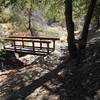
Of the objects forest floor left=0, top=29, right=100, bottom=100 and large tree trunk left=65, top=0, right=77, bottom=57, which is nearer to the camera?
forest floor left=0, top=29, right=100, bottom=100

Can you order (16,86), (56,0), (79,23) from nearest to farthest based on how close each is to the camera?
1. (16,86)
2. (56,0)
3. (79,23)

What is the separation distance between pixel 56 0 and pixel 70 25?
2.02 m

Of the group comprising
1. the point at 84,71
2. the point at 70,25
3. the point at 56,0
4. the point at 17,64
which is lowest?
the point at 17,64

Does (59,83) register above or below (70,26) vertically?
below

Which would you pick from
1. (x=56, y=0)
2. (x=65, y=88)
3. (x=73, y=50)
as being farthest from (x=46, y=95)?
(x=56, y=0)

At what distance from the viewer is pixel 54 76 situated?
293 inches

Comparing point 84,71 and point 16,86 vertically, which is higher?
point 84,71

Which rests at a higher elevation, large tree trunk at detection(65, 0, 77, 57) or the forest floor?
large tree trunk at detection(65, 0, 77, 57)

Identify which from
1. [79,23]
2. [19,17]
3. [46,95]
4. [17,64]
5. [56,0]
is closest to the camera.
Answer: [46,95]

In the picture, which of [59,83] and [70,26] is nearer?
[59,83]

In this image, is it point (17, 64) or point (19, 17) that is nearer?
point (17, 64)

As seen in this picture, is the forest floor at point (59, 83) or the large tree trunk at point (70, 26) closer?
the forest floor at point (59, 83)

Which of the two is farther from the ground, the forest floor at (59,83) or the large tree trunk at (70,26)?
the large tree trunk at (70,26)

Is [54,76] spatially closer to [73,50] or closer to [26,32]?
[73,50]
